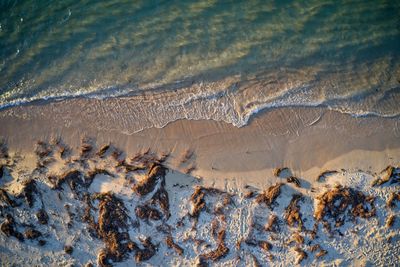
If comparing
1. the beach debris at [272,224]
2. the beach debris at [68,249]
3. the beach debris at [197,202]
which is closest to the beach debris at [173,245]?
the beach debris at [197,202]

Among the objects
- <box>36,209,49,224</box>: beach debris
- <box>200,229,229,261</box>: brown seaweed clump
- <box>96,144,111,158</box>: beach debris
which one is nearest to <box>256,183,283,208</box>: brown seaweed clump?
<box>200,229,229,261</box>: brown seaweed clump

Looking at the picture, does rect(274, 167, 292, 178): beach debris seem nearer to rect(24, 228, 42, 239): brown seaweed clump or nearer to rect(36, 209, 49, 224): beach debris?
rect(36, 209, 49, 224): beach debris

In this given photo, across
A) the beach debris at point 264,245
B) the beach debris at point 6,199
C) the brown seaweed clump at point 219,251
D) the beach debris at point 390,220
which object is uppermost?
the beach debris at point 6,199

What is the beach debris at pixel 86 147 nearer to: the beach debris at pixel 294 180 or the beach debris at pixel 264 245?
the beach debris at pixel 264 245

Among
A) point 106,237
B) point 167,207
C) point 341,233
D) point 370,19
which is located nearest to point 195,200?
point 167,207

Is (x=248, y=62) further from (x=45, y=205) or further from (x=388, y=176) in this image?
(x=45, y=205)

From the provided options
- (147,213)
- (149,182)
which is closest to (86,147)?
(149,182)
